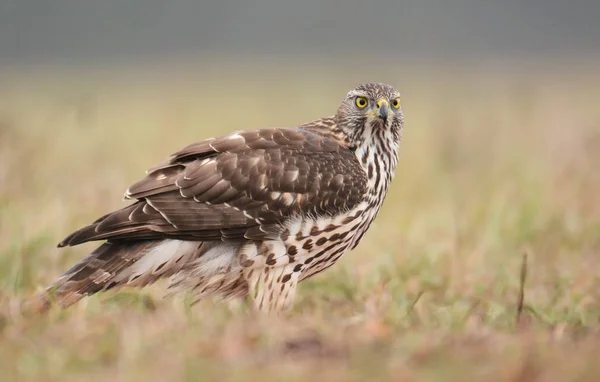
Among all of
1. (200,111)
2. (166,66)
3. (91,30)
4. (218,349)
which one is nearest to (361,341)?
(218,349)

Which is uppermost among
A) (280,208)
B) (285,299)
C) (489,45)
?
(280,208)

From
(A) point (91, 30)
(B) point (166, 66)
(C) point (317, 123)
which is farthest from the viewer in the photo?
(A) point (91, 30)

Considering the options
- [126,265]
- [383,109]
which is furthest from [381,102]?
[126,265]

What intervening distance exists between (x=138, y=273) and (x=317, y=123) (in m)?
1.51

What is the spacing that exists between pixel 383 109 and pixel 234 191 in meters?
1.06

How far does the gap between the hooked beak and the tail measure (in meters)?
1.29

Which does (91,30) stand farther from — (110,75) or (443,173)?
(443,173)

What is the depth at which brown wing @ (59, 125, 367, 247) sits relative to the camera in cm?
584

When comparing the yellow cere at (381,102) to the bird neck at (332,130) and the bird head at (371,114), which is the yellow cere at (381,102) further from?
the bird neck at (332,130)

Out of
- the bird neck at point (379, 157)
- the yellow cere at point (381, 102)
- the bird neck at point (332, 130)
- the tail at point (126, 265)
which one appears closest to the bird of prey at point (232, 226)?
the tail at point (126, 265)

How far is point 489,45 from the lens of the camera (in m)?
32.0

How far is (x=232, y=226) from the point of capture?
5852 mm

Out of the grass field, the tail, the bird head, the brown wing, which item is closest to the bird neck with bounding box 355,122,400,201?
the bird head

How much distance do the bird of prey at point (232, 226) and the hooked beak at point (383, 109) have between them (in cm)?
44
